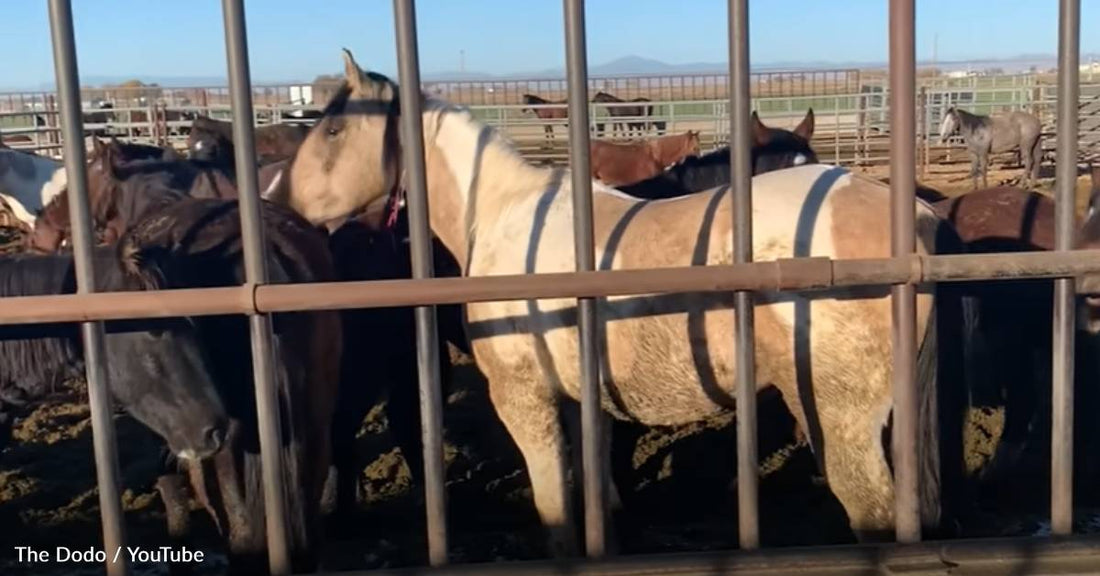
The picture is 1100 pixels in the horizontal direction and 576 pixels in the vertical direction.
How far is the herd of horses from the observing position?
10.5 ft

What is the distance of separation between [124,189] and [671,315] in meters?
5.40

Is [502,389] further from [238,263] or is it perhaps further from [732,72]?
[732,72]

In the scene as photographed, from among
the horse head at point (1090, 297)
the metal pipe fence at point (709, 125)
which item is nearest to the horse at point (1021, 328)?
the horse head at point (1090, 297)

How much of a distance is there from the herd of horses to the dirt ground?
0.24 m

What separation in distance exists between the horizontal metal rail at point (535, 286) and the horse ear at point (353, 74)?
67.8 inches

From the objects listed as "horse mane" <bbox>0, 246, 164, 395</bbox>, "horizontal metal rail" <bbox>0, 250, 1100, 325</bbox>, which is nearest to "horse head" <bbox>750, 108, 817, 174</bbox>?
"horse mane" <bbox>0, 246, 164, 395</bbox>

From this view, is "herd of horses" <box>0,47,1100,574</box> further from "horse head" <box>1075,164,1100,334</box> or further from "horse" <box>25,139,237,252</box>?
"horse" <box>25,139,237,252</box>

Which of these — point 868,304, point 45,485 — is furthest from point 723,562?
point 45,485

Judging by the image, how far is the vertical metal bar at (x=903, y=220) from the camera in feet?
8.13

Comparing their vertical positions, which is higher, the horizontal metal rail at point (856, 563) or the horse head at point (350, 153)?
the horse head at point (350, 153)

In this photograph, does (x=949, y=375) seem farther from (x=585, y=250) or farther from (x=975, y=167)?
(x=975, y=167)

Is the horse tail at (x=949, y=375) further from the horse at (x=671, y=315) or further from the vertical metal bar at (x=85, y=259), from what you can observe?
the vertical metal bar at (x=85, y=259)

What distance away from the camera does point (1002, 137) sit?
17016 mm

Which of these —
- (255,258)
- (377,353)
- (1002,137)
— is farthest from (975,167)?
(255,258)
